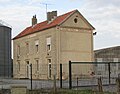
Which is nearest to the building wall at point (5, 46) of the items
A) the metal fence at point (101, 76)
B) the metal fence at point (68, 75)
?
the metal fence at point (68, 75)

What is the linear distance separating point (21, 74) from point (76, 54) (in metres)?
8.94

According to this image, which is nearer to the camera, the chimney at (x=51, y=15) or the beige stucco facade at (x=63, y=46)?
the beige stucco facade at (x=63, y=46)

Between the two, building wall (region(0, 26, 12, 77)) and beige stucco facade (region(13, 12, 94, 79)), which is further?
building wall (region(0, 26, 12, 77))

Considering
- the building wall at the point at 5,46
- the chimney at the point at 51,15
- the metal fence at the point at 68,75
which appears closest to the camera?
the metal fence at the point at 68,75

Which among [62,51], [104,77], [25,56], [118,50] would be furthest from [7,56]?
[104,77]

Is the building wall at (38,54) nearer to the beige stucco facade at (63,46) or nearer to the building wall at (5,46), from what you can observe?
the beige stucco facade at (63,46)

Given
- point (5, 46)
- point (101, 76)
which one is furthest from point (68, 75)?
point (5, 46)

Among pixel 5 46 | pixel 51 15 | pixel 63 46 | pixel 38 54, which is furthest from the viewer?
pixel 5 46

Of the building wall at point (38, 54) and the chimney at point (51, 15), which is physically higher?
the chimney at point (51, 15)

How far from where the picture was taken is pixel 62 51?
4525 centimetres

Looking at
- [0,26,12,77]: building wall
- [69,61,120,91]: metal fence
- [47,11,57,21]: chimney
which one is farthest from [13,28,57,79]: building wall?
[69,61,120,91]: metal fence

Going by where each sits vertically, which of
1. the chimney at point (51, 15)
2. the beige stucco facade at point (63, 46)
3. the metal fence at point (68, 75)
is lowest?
the metal fence at point (68, 75)

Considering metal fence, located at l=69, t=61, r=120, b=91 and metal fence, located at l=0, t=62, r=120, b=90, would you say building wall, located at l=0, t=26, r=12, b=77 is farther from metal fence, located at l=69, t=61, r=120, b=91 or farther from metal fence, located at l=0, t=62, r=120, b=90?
metal fence, located at l=69, t=61, r=120, b=91

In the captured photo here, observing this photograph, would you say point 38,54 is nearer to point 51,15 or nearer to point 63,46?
point 63,46
